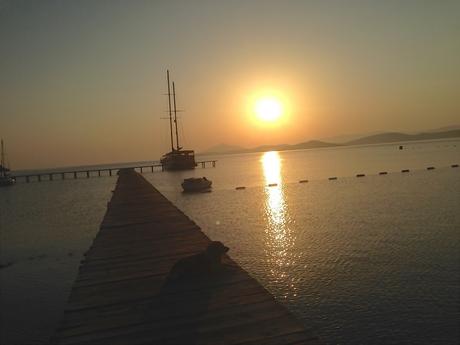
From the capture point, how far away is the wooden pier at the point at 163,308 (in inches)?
219

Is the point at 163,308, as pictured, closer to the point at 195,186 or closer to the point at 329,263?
the point at 329,263

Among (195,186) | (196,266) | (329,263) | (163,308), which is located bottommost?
(329,263)

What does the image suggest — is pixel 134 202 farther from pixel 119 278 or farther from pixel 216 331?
pixel 216 331

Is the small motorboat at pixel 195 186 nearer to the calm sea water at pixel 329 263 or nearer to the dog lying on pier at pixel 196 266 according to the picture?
the calm sea water at pixel 329 263

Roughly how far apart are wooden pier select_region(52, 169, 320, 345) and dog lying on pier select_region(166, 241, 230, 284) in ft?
0.67

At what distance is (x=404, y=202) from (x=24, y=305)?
27.6m

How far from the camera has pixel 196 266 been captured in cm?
844

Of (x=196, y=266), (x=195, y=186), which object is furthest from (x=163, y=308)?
(x=195, y=186)

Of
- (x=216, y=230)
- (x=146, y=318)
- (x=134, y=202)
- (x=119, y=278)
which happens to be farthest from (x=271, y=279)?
(x=134, y=202)

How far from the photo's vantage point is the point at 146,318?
20.8 ft

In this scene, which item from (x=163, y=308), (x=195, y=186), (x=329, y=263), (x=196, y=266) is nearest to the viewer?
(x=163, y=308)

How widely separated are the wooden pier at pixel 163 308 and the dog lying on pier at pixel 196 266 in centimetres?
21

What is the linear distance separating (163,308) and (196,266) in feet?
5.81

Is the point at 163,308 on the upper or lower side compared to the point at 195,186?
upper
